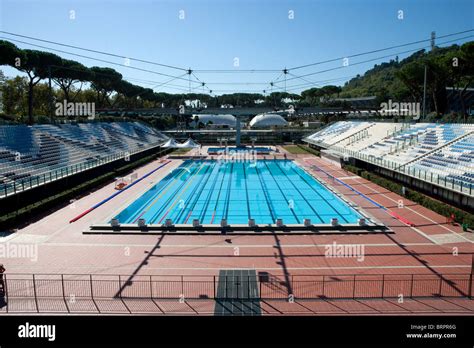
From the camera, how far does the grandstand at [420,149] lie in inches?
867

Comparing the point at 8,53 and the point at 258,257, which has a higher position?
the point at 8,53

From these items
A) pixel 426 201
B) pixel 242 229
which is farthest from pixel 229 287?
pixel 426 201

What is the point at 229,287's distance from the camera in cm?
1202

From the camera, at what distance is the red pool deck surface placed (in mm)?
10953

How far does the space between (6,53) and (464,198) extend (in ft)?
132

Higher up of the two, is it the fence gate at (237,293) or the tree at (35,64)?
the tree at (35,64)

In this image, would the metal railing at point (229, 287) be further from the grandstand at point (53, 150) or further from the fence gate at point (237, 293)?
the grandstand at point (53, 150)

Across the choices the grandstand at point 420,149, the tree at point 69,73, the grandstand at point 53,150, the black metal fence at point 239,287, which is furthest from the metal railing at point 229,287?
the tree at point 69,73

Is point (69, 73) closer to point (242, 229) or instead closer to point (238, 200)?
point (238, 200)

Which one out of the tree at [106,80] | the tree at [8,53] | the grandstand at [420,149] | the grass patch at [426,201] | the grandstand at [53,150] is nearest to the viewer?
the grass patch at [426,201]

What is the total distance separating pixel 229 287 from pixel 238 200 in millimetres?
13742

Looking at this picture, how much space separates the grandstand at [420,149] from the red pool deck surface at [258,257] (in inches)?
146
